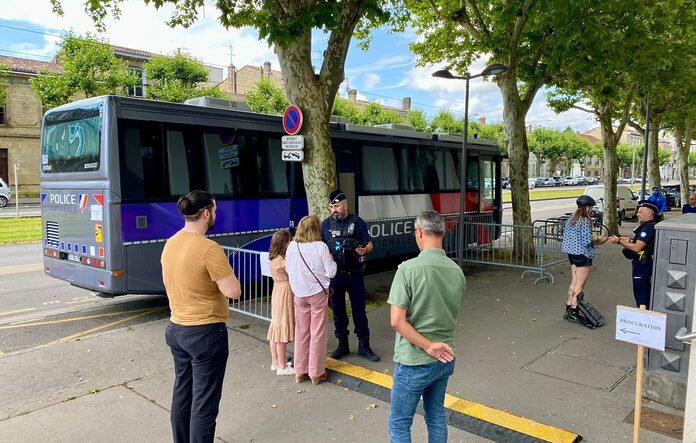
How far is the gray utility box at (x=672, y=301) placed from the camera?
4.38 meters

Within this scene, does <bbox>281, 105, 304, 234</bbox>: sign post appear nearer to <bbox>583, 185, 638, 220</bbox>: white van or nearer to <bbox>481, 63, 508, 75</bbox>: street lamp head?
<bbox>481, 63, 508, 75</bbox>: street lamp head

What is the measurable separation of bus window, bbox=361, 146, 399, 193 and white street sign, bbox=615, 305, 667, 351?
7332mm

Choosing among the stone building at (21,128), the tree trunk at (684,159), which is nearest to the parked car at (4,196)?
the stone building at (21,128)

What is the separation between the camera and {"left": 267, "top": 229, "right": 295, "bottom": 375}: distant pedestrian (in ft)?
16.9

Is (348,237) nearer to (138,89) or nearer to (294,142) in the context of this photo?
(294,142)

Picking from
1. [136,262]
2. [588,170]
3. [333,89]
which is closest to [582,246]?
[333,89]

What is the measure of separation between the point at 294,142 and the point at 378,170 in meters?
3.92

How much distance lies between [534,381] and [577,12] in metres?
7.93

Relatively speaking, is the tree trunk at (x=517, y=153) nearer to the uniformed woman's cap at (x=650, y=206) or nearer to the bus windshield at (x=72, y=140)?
the uniformed woman's cap at (x=650, y=206)

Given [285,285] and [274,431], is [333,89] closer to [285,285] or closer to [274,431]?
[285,285]

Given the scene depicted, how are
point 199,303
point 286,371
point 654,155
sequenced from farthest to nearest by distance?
point 654,155, point 286,371, point 199,303

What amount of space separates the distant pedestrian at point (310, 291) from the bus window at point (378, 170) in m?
5.75

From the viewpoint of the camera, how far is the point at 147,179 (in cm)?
717

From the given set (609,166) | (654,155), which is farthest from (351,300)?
(654,155)
